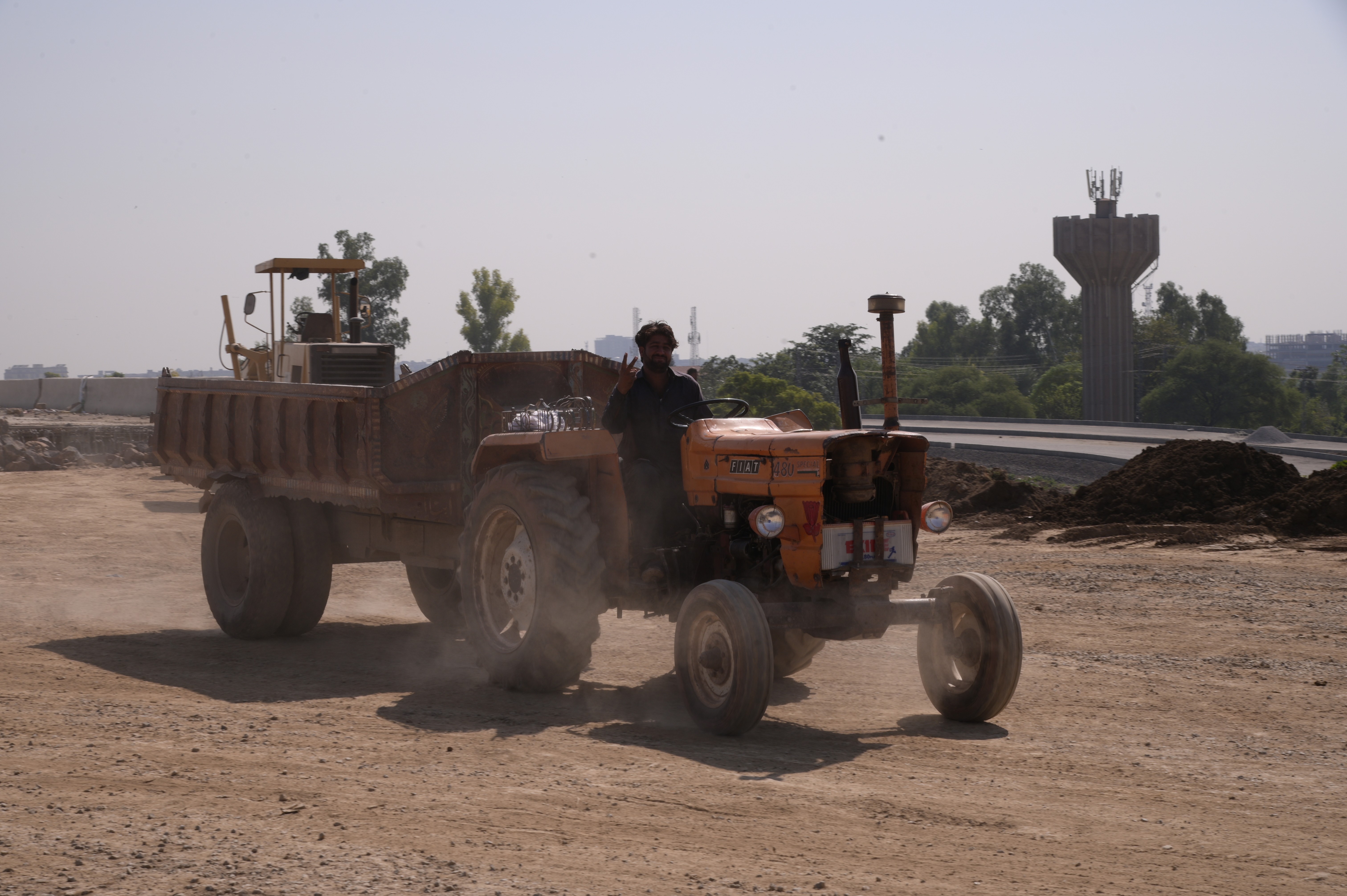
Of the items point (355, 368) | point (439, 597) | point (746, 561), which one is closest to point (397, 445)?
point (439, 597)

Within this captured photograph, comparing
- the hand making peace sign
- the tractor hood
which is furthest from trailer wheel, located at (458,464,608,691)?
the tractor hood

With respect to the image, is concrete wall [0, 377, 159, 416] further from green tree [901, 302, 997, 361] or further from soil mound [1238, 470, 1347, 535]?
green tree [901, 302, 997, 361]

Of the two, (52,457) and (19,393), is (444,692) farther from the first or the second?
(19,393)

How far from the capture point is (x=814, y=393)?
73812 millimetres

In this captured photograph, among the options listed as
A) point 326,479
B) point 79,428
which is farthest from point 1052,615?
point 79,428

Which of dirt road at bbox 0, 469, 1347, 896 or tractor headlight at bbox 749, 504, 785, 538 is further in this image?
tractor headlight at bbox 749, 504, 785, 538

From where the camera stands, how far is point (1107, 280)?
76.4 meters

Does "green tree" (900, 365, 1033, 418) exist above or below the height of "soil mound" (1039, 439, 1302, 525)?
above

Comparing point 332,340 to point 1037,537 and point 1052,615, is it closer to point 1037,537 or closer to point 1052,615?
point 1052,615

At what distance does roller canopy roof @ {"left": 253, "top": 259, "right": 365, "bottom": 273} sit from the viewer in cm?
1312

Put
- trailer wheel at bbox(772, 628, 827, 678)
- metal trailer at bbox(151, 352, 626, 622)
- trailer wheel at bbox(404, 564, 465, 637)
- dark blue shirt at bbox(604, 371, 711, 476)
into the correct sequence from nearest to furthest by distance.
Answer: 1. dark blue shirt at bbox(604, 371, 711, 476)
2. trailer wheel at bbox(772, 628, 827, 678)
3. metal trailer at bbox(151, 352, 626, 622)
4. trailer wheel at bbox(404, 564, 465, 637)

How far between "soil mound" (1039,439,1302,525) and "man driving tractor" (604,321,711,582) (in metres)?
11.6

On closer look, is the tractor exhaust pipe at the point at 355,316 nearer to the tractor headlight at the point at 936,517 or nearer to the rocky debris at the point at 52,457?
the tractor headlight at the point at 936,517

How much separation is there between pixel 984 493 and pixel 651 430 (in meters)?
13.8
